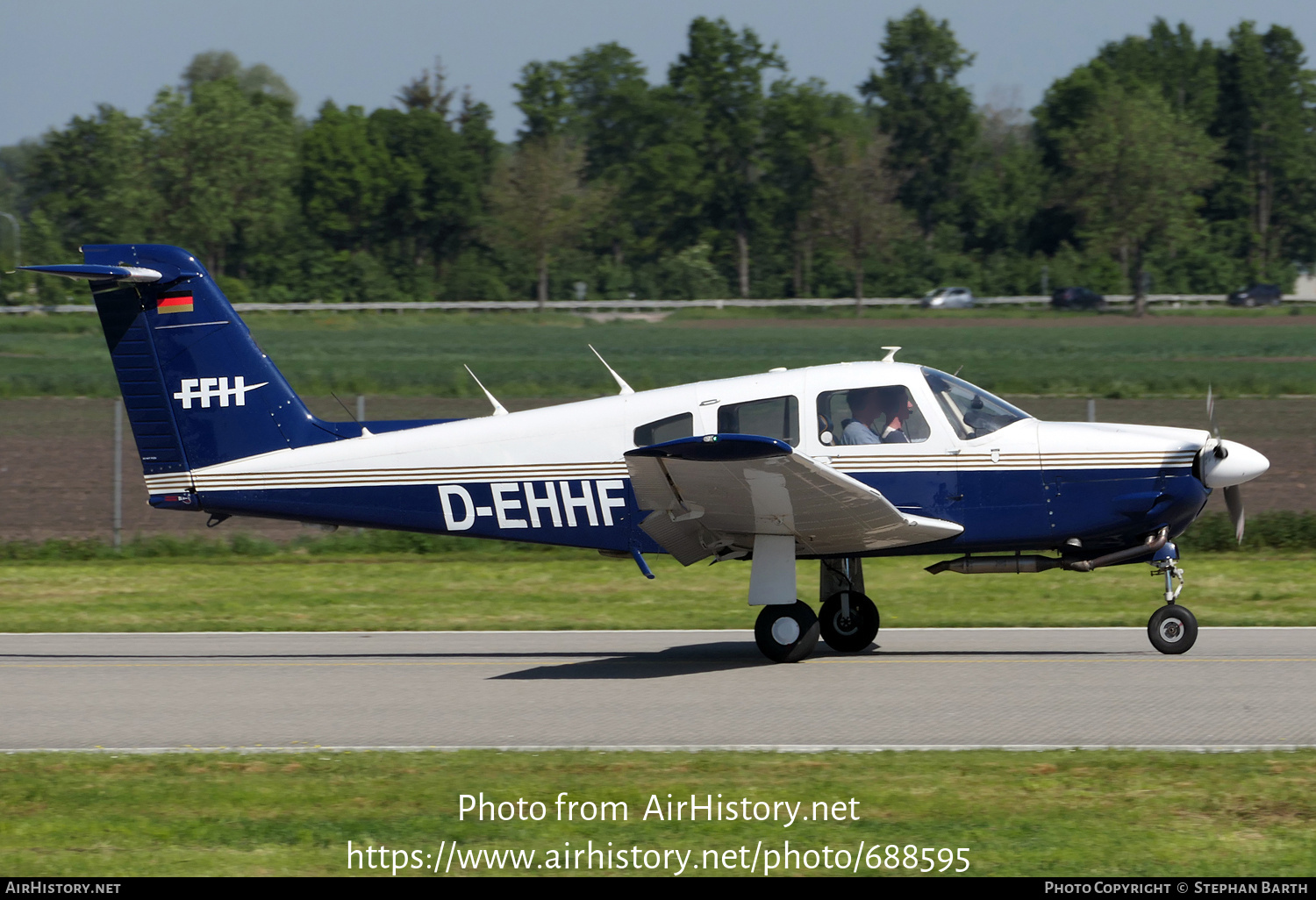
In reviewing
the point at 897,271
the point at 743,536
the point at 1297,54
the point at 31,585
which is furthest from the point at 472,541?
the point at 1297,54

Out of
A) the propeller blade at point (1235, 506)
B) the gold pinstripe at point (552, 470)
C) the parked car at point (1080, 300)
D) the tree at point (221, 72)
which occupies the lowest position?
the propeller blade at point (1235, 506)

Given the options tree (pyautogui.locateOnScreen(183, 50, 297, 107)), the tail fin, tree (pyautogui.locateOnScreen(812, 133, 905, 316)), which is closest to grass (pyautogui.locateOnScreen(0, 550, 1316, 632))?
the tail fin

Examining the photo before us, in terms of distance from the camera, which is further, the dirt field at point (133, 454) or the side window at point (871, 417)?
the dirt field at point (133, 454)

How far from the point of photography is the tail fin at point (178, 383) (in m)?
11.9

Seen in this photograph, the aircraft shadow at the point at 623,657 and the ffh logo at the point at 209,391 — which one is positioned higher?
the ffh logo at the point at 209,391

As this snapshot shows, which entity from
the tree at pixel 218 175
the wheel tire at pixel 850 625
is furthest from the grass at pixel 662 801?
the tree at pixel 218 175

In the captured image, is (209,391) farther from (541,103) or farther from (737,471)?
(541,103)

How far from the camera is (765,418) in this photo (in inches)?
421

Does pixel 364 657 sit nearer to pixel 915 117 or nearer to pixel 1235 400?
pixel 1235 400

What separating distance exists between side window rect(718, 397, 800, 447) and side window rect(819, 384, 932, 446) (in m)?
0.21

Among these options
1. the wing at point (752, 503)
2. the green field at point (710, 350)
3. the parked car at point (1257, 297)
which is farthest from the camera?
the parked car at point (1257, 297)

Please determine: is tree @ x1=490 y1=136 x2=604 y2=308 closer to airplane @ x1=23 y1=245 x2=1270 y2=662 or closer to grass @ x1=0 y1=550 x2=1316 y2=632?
grass @ x1=0 y1=550 x2=1316 y2=632

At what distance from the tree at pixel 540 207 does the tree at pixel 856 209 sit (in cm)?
1308

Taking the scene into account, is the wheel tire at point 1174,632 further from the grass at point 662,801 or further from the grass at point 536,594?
the grass at point 662,801
